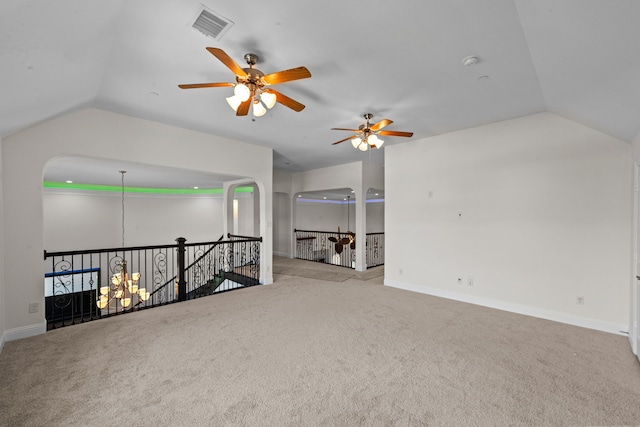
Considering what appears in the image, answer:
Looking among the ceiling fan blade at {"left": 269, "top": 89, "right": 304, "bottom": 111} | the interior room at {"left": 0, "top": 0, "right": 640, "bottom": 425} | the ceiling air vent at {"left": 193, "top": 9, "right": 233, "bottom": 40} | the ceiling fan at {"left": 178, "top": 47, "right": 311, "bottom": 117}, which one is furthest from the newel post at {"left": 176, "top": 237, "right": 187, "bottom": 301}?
the ceiling air vent at {"left": 193, "top": 9, "right": 233, "bottom": 40}

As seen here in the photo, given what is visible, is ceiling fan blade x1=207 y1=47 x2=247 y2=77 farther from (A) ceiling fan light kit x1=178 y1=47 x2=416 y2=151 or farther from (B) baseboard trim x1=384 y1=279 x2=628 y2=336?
(B) baseboard trim x1=384 y1=279 x2=628 y2=336

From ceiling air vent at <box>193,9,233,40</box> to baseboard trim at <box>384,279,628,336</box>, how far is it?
5.04 m

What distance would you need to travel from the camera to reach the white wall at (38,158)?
10.3 feet

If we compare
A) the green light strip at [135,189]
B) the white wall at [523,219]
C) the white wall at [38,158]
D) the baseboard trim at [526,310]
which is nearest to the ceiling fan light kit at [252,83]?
the white wall at [38,158]

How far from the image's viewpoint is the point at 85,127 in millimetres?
3609

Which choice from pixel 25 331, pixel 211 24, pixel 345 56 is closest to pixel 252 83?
pixel 211 24

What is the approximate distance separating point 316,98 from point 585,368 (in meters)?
4.11

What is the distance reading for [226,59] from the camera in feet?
6.68

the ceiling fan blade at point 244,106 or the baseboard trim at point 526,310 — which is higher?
the ceiling fan blade at point 244,106

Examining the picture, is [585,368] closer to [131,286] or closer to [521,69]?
[521,69]

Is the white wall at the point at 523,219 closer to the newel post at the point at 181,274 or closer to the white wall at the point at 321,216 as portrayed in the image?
the newel post at the point at 181,274

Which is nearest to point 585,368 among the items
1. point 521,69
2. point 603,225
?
point 603,225

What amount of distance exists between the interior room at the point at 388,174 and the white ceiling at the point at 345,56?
0.07 feet

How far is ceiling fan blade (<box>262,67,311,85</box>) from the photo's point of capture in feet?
7.13
